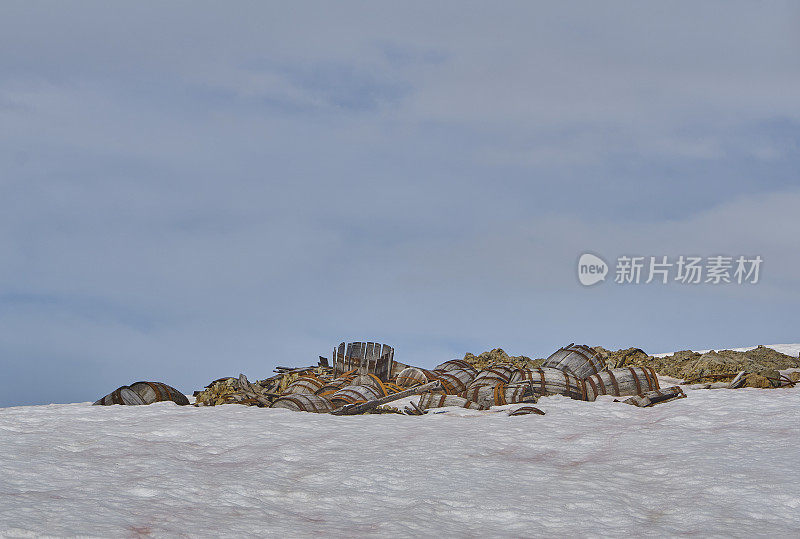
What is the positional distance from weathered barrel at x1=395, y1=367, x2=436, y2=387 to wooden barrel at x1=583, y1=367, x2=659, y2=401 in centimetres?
369

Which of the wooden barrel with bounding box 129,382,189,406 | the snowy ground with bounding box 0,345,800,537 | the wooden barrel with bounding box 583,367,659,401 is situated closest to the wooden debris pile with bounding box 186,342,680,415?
the wooden barrel with bounding box 583,367,659,401

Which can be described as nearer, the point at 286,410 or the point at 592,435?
the point at 592,435

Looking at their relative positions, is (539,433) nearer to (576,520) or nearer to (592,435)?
(592,435)

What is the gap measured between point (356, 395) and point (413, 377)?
8.59ft

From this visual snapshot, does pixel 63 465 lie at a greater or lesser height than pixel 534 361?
lesser

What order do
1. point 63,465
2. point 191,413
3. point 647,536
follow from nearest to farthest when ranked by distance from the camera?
point 647,536
point 63,465
point 191,413

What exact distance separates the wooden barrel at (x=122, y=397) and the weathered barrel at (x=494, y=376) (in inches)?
276

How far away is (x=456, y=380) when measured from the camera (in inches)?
559

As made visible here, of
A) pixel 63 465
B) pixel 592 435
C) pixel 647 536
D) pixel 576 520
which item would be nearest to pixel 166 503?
pixel 63 465

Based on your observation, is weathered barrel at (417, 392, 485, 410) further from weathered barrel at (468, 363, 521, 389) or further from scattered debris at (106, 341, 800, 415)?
weathered barrel at (468, 363, 521, 389)

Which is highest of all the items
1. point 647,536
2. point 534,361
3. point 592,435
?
point 534,361

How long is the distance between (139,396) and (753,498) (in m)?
12.1

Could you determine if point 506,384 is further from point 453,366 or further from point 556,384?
point 453,366

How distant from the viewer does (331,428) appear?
9.79 m
